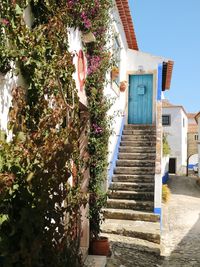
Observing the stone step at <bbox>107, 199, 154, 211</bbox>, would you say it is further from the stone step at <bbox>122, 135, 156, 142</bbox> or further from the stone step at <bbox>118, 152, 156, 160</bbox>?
the stone step at <bbox>122, 135, 156, 142</bbox>

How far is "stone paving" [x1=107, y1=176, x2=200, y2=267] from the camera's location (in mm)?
7320

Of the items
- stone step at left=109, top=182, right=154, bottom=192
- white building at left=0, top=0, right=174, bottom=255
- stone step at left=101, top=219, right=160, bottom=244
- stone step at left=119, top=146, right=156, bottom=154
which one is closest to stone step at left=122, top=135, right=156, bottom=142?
white building at left=0, top=0, right=174, bottom=255

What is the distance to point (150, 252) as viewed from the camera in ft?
26.0

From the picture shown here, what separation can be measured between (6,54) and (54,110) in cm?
100

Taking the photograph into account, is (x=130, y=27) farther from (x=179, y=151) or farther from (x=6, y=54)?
(x=179, y=151)

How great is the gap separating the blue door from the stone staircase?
2.19 ft

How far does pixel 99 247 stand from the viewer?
7043mm

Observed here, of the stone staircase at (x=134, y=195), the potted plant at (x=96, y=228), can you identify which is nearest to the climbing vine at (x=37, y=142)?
the potted plant at (x=96, y=228)

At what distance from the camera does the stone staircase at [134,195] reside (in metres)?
A: 8.62

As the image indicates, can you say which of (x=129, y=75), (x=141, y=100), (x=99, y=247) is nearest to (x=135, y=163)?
(x=141, y=100)

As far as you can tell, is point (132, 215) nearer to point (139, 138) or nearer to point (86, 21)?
point (139, 138)

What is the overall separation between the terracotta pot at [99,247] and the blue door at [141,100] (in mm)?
8420

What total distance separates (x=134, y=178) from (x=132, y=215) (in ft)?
6.59

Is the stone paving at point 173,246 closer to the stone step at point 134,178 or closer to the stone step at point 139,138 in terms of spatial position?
the stone step at point 134,178
